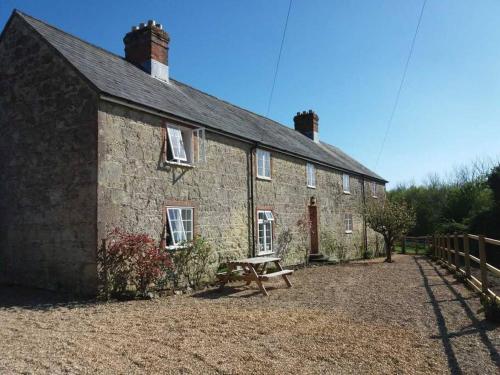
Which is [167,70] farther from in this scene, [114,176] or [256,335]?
[256,335]

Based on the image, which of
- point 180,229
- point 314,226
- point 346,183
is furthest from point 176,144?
point 346,183

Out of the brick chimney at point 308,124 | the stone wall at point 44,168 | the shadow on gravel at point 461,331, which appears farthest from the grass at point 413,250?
the stone wall at point 44,168

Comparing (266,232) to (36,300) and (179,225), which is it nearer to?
(179,225)

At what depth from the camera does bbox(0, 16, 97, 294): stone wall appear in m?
9.44

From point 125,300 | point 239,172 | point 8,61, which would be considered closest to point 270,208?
point 239,172

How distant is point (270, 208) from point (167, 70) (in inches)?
246

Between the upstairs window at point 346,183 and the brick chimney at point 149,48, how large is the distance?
11662 mm

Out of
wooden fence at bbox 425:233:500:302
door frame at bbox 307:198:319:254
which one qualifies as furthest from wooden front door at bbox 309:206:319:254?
wooden fence at bbox 425:233:500:302

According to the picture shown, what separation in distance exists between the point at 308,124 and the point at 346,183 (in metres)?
5.24

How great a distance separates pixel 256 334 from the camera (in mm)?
6047

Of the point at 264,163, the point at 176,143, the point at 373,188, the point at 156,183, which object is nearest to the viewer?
the point at 156,183

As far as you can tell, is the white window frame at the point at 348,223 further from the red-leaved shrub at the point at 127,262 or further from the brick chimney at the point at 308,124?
the red-leaved shrub at the point at 127,262

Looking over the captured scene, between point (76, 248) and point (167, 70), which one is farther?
point (167, 70)

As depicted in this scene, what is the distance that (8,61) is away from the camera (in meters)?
11.7
